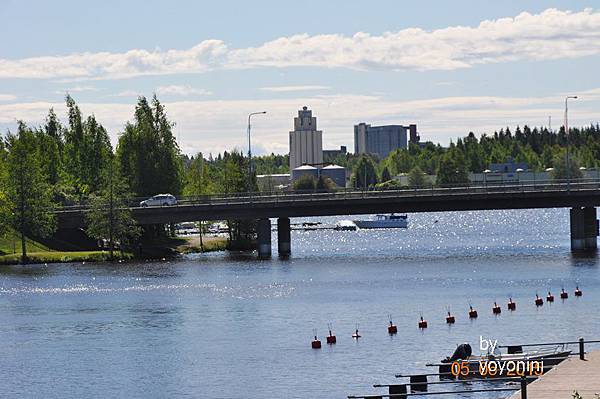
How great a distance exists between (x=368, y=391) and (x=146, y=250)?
10529 centimetres

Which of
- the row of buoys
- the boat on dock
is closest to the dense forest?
the row of buoys

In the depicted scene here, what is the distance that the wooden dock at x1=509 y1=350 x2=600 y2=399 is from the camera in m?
49.0

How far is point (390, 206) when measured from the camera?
15238cm

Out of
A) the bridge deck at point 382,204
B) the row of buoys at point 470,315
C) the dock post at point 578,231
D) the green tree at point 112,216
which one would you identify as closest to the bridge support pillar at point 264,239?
the bridge deck at point 382,204

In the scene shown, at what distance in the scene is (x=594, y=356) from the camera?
58.3 meters

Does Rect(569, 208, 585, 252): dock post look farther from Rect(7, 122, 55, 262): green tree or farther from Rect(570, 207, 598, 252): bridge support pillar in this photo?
Rect(7, 122, 55, 262): green tree

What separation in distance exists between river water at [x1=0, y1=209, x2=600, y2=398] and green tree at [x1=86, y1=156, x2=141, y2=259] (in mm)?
10387

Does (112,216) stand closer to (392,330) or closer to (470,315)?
(470,315)

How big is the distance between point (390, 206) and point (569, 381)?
10070 centimetres

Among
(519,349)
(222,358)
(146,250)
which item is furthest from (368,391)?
(146,250)

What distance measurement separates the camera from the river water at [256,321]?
65.4 m

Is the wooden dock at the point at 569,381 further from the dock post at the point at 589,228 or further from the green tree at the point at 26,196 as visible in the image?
the green tree at the point at 26,196

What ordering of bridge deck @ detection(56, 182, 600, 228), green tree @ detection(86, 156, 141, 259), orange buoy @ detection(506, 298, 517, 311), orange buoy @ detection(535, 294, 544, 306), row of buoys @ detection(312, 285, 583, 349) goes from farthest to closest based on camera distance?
green tree @ detection(86, 156, 141, 259) < bridge deck @ detection(56, 182, 600, 228) < orange buoy @ detection(535, 294, 544, 306) < orange buoy @ detection(506, 298, 517, 311) < row of buoys @ detection(312, 285, 583, 349)

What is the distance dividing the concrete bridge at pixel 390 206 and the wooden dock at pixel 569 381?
93.2m
